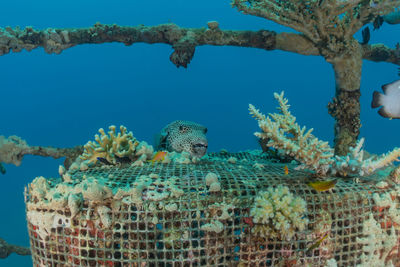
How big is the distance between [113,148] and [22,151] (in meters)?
3.03

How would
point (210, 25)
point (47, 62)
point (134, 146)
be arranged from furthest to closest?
1. point (47, 62)
2. point (210, 25)
3. point (134, 146)

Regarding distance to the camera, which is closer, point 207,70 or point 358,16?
point 358,16

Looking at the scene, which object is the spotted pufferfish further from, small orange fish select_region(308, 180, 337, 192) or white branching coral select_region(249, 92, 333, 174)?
small orange fish select_region(308, 180, 337, 192)

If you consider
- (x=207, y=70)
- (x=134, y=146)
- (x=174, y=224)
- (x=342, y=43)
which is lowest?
(x=174, y=224)

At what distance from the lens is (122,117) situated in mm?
62844

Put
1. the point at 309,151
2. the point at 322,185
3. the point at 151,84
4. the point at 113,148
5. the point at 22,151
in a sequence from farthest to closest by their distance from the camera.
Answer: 1. the point at 151,84
2. the point at 22,151
3. the point at 113,148
4. the point at 309,151
5. the point at 322,185

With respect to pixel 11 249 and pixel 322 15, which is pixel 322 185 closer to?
pixel 322 15

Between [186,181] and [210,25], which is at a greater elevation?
[210,25]

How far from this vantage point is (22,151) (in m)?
5.20

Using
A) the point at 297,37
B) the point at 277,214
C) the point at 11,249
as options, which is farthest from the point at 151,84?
the point at 277,214

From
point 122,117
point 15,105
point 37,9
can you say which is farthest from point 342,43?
point 37,9

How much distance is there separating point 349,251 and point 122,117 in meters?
62.9

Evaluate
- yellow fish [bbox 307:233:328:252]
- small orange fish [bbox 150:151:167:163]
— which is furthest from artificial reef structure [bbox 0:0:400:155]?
yellow fish [bbox 307:233:328:252]

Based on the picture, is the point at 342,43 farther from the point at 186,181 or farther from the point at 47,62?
the point at 47,62
